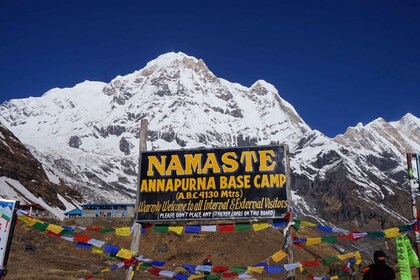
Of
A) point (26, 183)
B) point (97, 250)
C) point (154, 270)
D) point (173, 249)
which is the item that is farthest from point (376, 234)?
point (26, 183)

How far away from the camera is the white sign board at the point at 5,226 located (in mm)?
12391

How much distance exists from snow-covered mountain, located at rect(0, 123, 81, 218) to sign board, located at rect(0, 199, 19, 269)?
94.4 m

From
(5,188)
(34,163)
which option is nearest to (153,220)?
(5,188)

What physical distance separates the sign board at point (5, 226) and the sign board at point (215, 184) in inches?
152

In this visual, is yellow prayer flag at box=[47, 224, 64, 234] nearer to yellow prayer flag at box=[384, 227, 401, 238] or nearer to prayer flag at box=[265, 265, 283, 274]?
prayer flag at box=[265, 265, 283, 274]

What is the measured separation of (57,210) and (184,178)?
4597 inches

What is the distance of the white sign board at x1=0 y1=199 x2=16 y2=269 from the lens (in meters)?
12.4

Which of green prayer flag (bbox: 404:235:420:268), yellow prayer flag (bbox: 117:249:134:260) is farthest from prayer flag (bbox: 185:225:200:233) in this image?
green prayer flag (bbox: 404:235:420:268)

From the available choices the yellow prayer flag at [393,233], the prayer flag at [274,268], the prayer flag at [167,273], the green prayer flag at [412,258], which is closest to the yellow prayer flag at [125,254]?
the prayer flag at [167,273]

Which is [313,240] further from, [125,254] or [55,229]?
[55,229]

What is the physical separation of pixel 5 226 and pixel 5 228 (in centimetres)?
5

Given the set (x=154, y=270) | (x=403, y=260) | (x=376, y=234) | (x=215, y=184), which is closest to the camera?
(x=403, y=260)

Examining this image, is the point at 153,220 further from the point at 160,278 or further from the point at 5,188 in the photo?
the point at 5,188

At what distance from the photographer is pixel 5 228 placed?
12609mm
